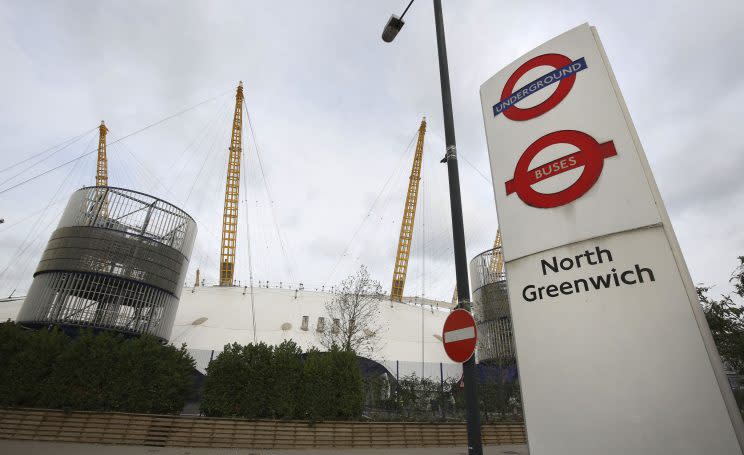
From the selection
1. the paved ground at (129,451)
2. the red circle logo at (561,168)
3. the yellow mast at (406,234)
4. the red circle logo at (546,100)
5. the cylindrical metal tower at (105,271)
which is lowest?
the paved ground at (129,451)

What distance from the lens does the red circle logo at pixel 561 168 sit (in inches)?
134

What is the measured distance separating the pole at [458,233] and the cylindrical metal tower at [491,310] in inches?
1233

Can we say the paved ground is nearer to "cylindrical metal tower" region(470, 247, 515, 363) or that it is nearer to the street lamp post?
the street lamp post

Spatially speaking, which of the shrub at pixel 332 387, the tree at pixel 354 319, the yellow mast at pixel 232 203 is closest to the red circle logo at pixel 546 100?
the shrub at pixel 332 387

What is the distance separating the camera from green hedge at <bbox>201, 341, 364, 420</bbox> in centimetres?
1145

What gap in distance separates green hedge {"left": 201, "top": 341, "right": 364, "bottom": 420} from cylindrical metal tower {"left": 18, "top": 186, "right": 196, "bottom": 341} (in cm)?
1724

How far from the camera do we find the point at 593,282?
3.20 meters

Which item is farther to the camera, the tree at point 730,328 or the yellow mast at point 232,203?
the yellow mast at point 232,203

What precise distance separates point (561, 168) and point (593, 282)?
1.14 m

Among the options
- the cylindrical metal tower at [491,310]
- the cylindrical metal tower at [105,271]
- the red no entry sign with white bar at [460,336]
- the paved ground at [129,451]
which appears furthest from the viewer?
the cylindrical metal tower at [491,310]

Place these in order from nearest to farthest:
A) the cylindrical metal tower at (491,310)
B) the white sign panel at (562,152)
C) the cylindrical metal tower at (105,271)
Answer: the white sign panel at (562,152) → the cylindrical metal tower at (105,271) → the cylindrical metal tower at (491,310)

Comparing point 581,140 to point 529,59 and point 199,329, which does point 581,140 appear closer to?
point 529,59


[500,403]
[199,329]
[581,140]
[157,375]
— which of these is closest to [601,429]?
[581,140]

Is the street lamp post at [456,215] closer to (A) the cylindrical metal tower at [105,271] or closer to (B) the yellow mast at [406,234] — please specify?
(A) the cylindrical metal tower at [105,271]
